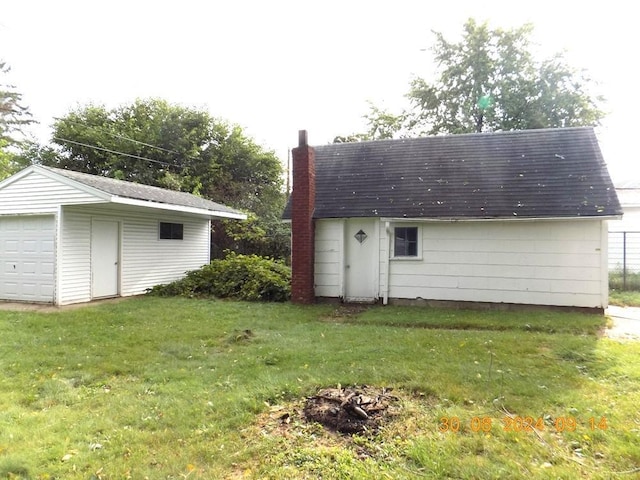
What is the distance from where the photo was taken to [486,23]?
75.9 ft

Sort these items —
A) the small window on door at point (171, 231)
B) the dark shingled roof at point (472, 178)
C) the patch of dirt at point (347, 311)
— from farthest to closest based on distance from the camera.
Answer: the small window on door at point (171, 231), the dark shingled roof at point (472, 178), the patch of dirt at point (347, 311)

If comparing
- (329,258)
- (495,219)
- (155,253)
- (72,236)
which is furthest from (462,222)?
(72,236)

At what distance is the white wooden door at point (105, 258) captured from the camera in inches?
452

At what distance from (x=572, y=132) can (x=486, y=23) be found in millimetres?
15798

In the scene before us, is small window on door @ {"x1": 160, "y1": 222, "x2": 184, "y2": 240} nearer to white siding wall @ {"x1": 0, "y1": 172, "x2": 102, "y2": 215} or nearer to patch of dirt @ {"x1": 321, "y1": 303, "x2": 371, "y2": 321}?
white siding wall @ {"x1": 0, "y1": 172, "x2": 102, "y2": 215}

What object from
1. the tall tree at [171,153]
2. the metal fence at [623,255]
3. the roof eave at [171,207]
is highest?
the tall tree at [171,153]

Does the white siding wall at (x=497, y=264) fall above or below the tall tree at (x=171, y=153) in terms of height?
below

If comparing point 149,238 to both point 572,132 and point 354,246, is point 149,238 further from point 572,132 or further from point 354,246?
→ point 572,132

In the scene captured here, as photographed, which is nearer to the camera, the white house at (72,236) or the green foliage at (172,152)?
the white house at (72,236)

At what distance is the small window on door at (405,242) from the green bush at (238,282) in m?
3.17

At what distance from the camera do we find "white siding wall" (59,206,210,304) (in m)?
10.7

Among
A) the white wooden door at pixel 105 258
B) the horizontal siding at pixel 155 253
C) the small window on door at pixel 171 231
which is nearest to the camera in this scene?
the white wooden door at pixel 105 258

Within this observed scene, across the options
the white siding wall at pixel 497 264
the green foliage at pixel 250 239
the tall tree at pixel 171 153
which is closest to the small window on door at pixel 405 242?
the white siding wall at pixel 497 264

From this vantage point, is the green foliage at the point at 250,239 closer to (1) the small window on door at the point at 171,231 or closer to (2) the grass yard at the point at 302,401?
(1) the small window on door at the point at 171,231
